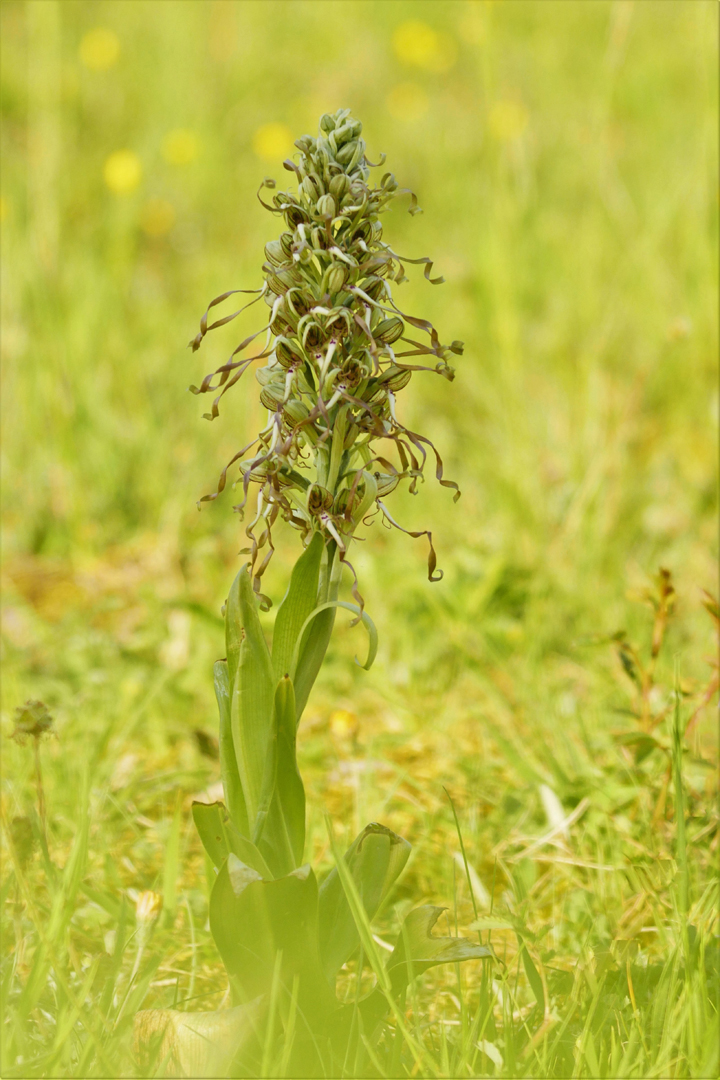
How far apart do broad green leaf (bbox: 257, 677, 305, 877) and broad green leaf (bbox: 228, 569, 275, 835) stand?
2 cm

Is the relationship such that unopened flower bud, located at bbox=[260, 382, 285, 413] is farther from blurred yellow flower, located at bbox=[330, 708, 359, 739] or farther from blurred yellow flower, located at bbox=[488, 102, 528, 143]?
blurred yellow flower, located at bbox=[488, 102, 528, 143]

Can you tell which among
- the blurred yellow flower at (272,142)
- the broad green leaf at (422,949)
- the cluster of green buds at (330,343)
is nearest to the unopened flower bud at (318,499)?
the cluster of green buds at (330,343)

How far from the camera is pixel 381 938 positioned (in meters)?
1.55

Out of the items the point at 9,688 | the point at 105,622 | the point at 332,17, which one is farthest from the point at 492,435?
the point at 332,17

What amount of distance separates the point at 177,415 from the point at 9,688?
1.82 metres

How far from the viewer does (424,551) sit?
346 cm

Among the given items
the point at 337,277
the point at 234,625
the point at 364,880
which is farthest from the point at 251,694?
the point at 337,277

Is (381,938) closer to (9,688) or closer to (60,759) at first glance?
(60,759)

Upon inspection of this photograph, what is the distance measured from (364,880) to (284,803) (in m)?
0.16

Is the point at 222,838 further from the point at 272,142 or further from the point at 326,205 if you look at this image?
the point at 272,142

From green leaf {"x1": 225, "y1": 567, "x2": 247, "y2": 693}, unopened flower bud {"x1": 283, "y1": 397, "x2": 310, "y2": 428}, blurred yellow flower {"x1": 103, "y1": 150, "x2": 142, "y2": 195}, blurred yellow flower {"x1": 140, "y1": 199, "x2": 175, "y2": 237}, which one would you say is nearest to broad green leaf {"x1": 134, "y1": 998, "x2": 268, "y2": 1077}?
green leaf {"x1": 225, "y1": 567, "x2": 247, "y2": 693}

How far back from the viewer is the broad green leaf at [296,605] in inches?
47.8

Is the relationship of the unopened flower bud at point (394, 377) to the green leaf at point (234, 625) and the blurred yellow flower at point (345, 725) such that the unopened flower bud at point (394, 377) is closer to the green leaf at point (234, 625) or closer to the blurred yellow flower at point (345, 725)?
the green leaf at point (234, 625)

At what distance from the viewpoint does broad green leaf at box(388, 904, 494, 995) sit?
1.22 meters
